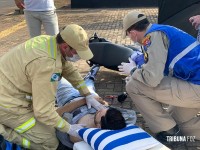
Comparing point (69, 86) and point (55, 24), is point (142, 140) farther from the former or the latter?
point (55, 24)

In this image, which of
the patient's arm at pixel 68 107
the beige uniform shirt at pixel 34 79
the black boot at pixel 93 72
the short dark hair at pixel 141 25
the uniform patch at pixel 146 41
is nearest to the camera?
the beige uniform shirt at pixel 34 79

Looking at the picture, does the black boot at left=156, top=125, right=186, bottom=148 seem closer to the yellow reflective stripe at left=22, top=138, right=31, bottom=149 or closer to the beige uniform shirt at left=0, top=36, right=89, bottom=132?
the beige uniform shirt at left=0, top=36, right=89, bottom=132

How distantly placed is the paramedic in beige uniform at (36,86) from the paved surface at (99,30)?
1.24 meters

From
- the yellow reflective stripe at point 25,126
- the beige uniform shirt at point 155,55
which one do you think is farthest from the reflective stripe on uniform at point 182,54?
the yellow reflective stripe at point 25,126

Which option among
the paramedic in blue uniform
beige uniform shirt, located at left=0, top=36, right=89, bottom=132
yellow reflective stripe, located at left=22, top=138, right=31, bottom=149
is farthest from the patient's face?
yellow reflective stripe, located at left=22, top=138, right=31, bottom=149

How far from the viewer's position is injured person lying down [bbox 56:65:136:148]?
2777 millimetres

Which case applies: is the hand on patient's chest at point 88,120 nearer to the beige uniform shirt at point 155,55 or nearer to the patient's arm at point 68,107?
the patient's arm at point 68,107

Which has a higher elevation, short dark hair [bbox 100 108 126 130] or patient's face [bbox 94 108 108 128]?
short dark hair [bbox 100 108 126 130]

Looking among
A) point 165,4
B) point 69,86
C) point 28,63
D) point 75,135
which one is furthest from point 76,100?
point 165,4

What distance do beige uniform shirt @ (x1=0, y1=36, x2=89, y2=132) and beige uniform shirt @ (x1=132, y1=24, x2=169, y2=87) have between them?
86cm

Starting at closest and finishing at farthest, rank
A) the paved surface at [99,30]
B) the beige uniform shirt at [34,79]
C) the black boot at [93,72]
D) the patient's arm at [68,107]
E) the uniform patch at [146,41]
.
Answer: the beige uniform shirt at [34,79] → the uniform patch at [146,41] → the patient's arm at [68,107] → the black boot at [93,72] → the paved surface at [99,30]

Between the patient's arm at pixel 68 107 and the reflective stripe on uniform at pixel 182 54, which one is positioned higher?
the reflective stripe on uniform at pixel 182 54

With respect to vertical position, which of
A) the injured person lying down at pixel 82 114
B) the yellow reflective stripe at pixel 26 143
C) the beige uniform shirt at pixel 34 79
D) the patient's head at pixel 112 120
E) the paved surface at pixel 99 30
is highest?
the beige uniform shirt at pixel 34 79

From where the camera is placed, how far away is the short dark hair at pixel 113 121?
107 inches
